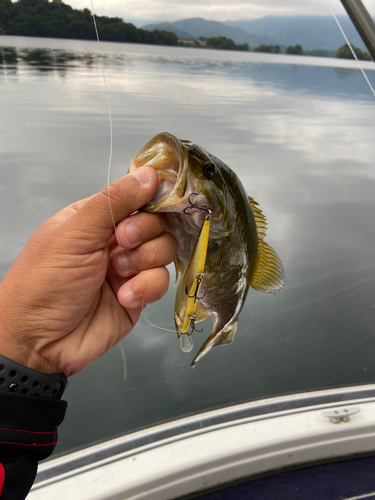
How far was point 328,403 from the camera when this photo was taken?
1.96 meters

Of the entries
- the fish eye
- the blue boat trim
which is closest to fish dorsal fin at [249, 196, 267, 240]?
the fish eye

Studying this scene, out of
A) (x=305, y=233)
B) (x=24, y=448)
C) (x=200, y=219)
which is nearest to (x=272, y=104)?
(x=305, y=233)

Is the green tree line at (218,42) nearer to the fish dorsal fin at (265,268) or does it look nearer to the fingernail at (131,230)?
the fish dorsal fin at (265,268)

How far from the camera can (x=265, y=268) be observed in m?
1.39

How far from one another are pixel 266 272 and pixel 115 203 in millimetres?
686

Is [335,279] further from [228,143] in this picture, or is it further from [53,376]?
[53,376]

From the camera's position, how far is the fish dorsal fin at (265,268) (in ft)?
4.48

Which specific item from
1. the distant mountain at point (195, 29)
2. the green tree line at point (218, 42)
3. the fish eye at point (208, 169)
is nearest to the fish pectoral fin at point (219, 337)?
the fish eye at point (208, 169)

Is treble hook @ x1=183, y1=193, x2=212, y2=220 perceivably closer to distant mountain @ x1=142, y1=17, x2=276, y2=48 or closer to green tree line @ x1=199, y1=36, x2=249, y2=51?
distant mountain @ x1=142, y1=17, x2=276, y2=48

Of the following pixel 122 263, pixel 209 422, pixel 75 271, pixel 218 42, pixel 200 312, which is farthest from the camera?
pixel 218 42

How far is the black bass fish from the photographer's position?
2.94 feet

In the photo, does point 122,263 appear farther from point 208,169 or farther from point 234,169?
point 234,169

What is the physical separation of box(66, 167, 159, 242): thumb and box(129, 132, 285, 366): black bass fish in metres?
0.04

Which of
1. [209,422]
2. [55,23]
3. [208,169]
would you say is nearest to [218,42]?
[55,23]
